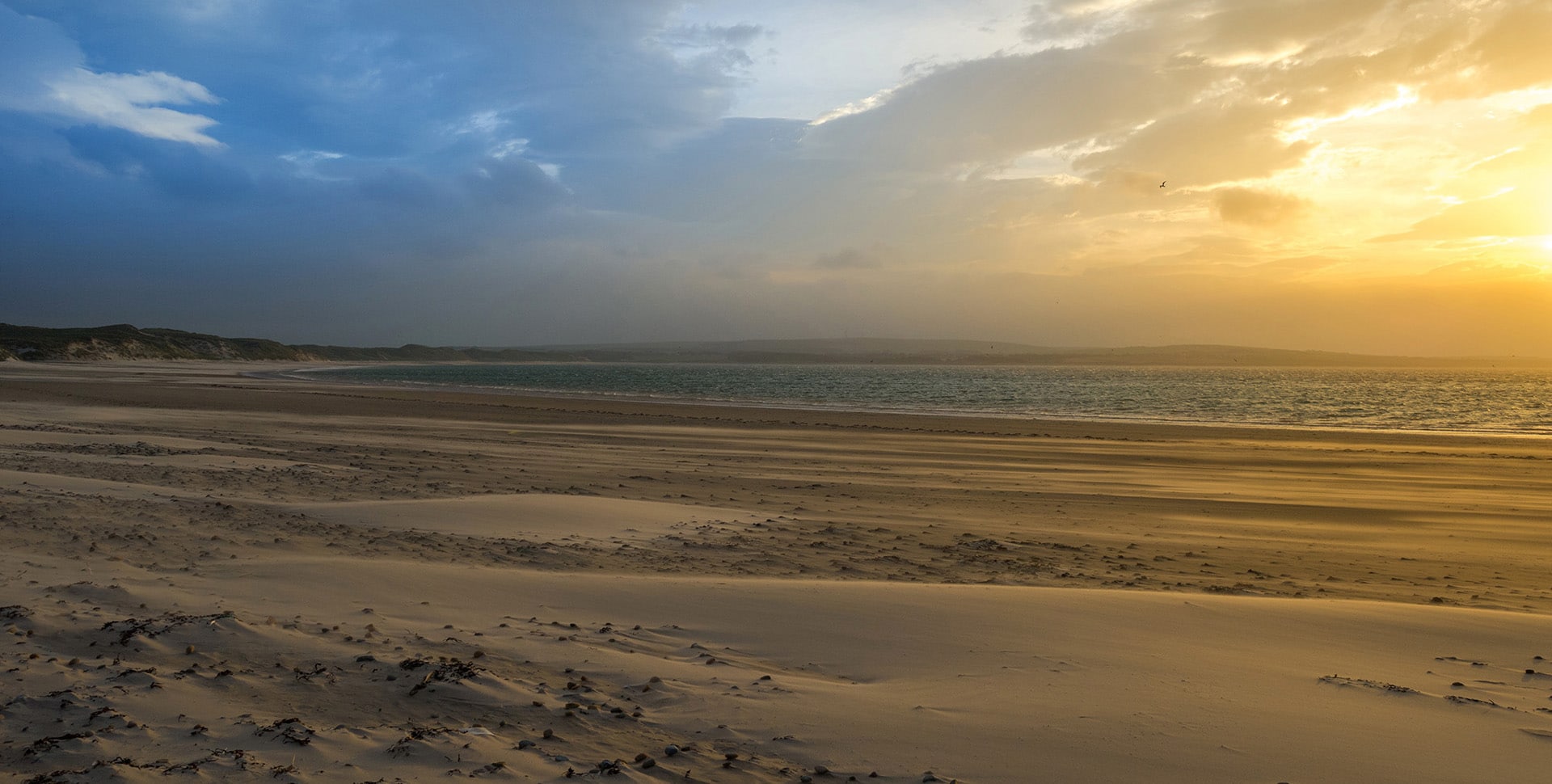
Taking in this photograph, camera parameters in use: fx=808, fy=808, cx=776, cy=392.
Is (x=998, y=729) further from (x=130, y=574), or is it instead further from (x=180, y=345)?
(x=180, y=345)

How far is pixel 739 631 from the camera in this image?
17.9ft

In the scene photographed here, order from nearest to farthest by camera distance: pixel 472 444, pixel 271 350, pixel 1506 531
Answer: pixel 1506 531, pixel 472 444, pixel 271 350

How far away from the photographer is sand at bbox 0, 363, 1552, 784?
11.5 ft

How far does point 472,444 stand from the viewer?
63.1ft

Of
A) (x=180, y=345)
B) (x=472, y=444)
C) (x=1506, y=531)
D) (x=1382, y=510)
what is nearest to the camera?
(x=1506, y=531)

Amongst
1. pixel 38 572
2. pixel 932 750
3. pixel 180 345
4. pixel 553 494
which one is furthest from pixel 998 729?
pixel 180 345

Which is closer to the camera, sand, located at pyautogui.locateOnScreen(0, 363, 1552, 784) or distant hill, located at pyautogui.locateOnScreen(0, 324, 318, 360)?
sand, located at pyautogui.locateOnScreen(0, 363, 1552, 784)

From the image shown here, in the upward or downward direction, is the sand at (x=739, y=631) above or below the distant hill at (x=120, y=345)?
below

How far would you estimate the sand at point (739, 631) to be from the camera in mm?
3498

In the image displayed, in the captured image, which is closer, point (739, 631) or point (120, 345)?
point (739, 631)

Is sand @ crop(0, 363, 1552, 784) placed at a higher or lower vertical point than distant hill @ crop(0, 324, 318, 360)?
lower

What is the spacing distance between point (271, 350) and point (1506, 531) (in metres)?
153

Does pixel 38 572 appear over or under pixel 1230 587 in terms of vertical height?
over

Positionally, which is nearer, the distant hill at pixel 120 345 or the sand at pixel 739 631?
the sand at pixel 739 631
